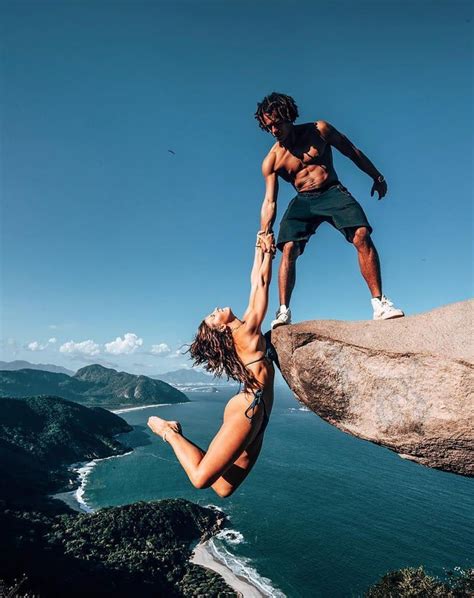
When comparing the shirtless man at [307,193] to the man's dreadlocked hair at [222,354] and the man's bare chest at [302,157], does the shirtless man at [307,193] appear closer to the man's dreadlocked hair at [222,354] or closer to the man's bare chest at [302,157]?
the man's bare chest at [302,157]

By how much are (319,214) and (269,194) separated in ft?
2.63

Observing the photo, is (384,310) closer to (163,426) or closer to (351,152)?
(351,152)

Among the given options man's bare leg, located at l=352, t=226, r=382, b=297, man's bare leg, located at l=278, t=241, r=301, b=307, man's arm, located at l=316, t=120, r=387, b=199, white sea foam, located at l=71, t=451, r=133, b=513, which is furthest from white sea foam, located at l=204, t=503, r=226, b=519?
man's arm, located at l=316, t=120, r=387, b=199

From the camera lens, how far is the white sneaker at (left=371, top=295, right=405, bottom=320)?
17.2 feet

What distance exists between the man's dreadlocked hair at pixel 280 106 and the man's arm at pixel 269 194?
0.62 meters

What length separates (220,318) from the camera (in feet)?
15.3

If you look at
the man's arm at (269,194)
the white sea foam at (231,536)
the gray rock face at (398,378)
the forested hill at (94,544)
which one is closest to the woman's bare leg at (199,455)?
the gray rock face at (398,378)

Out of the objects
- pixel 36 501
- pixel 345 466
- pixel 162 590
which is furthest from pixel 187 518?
pixel 345 466

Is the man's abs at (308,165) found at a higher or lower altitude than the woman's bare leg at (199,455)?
higher

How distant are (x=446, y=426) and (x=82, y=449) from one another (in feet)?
368

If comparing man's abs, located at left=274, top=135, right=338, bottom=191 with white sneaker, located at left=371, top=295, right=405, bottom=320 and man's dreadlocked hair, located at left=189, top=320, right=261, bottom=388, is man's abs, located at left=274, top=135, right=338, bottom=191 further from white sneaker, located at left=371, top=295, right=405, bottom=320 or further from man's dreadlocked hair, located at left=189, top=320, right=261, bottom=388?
man's dreadlocked hair, located at left=189, top=320, right=261, bottom=388

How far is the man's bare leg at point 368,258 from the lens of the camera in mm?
5434

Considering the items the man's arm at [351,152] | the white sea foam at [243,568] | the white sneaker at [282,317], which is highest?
the man's arm at [351,152]

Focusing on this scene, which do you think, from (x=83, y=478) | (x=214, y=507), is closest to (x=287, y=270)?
(x=214, y=507)
